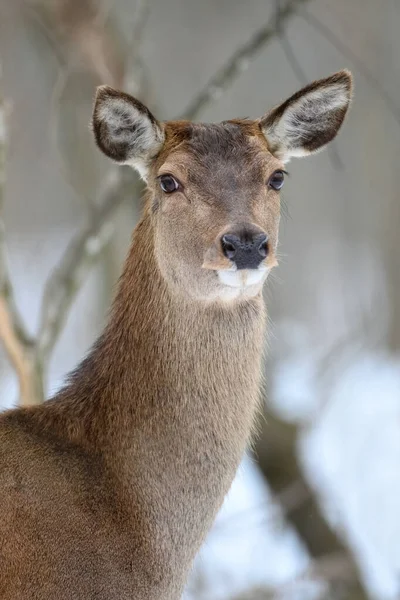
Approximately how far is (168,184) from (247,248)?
2.26ft

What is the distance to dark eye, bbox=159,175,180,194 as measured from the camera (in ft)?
14.6

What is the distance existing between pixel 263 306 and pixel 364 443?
709cm

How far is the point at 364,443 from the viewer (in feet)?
37.1

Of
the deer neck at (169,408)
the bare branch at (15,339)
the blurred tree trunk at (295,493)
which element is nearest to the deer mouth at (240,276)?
the deer neck at (169,408)

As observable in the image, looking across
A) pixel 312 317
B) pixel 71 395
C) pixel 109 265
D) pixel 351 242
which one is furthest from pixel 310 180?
pixel 71 395

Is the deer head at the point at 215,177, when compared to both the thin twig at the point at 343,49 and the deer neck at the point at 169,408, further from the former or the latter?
the thin twig at the point at 343,49

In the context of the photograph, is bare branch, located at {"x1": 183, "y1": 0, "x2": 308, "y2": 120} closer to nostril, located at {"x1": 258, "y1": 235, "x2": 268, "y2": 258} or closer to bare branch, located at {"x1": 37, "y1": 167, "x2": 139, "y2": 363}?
bare branch, located at {"x1": 37, "y1": 167, "x2": 139, "y2": 363}

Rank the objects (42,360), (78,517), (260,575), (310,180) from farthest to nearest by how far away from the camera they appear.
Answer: (310,180)
(260,575)
(42,360)
(78,517)

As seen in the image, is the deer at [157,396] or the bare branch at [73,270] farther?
the bare branch at [73,270]

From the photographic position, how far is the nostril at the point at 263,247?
3988 millimetres

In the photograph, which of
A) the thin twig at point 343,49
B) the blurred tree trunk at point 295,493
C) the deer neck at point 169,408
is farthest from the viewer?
the blurred tree trunk at point 295,493

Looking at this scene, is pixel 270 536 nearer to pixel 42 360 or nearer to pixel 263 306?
pixel 42 360

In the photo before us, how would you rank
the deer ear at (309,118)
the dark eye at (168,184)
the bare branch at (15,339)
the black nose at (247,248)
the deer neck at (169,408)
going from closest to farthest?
the black nose at (247,248) < the deer neck at (169,408) < the dark eye at (168,184) < the deer ear at (309,118) < the bare branch at (15,339)

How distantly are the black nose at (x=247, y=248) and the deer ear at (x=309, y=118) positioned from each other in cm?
98
